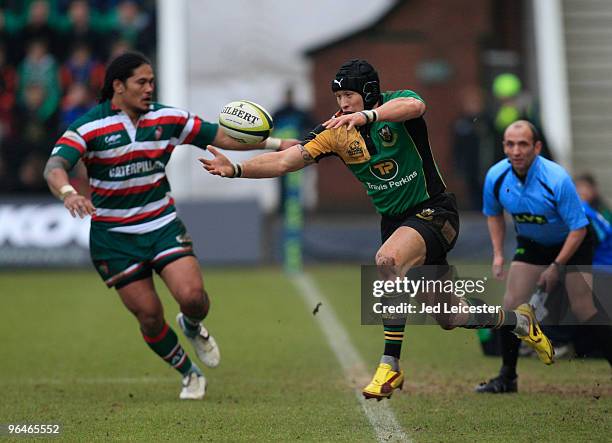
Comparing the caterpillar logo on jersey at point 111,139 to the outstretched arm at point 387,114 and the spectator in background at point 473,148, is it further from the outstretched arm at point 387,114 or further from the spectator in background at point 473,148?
the spectator in background at point 473,148

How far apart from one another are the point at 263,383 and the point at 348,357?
5.03 ft

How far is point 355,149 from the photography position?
23.6ft

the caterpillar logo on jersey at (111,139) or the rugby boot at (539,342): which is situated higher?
the caterpillar logo on jersey at (111,139)

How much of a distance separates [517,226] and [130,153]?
9.51 ft

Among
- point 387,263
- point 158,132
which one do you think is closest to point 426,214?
point 387,263

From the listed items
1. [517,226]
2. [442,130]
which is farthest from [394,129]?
[442,130]

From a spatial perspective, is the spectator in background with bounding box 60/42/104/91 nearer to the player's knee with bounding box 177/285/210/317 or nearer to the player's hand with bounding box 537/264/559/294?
the player's knee with bounding box 177/285/210/317

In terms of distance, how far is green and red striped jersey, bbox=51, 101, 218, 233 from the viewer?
7820 millimetres

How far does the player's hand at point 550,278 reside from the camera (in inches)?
318

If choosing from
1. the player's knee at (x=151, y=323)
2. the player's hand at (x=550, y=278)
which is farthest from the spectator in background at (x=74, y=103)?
the player's hand at (x=550, y=278)

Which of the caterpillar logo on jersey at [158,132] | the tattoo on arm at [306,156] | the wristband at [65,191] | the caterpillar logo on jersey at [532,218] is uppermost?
the caterpillar logo on jersey at [158,132]

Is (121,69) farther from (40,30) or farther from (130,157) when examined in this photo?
(40,30)

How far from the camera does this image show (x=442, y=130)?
2067 centimetres

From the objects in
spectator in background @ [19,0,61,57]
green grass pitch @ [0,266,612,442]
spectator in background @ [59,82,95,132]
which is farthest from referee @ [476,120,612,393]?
spectator in background @ [19,0,61,57]
